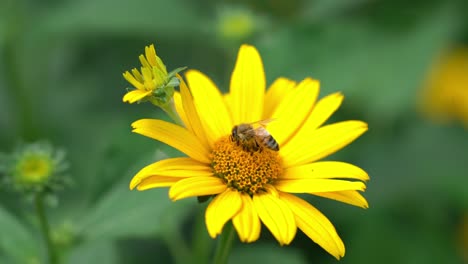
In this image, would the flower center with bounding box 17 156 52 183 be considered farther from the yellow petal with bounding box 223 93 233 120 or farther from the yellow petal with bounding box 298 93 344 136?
the yellow petal with bounding box 298 93 344 136

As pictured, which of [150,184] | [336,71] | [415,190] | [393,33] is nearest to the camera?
[150,184]

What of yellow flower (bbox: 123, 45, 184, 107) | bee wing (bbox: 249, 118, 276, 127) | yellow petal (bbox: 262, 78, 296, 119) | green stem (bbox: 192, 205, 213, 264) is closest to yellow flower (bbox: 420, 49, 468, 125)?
green stem (bbox: 192, 205, 213, 264)

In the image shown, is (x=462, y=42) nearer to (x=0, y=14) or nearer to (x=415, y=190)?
(x=415, y=190)

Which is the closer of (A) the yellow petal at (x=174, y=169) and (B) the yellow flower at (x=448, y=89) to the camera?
(A) the yellow petal at (x=174, y=169)

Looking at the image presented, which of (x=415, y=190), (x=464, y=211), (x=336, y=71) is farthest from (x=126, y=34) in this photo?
(x=464, y=211)

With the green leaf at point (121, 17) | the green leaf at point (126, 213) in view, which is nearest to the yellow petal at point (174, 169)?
the green leaf at point (126, 213)

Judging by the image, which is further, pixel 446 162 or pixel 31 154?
pixel 446 162

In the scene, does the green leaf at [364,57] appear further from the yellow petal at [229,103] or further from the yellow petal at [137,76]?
the yellow petal at [137,76]

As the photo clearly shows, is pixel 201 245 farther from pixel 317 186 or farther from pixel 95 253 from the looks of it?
pixel 317 186
